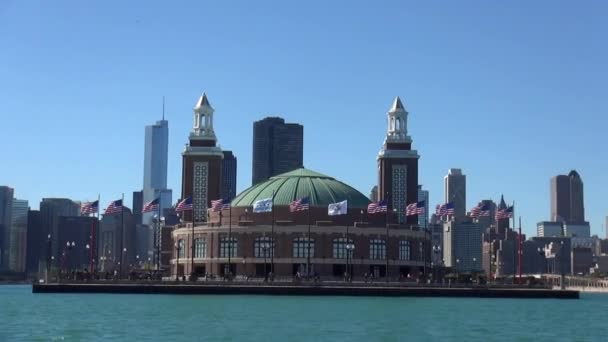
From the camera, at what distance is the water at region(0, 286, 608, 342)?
282 feet

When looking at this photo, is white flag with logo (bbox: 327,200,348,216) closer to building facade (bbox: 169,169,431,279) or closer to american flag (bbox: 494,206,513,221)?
american flag (bbox: 494,206,513,221)

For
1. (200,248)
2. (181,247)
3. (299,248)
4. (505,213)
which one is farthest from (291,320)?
(181,247)

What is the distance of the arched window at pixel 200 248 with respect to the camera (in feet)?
632

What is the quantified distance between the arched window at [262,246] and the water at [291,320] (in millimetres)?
42681

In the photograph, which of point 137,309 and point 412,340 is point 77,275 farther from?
point 412,340

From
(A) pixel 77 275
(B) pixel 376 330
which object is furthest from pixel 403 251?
(B) pixel 376 330

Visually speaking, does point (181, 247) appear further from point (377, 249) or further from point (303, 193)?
point (377, 249)

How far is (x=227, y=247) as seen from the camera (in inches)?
7446

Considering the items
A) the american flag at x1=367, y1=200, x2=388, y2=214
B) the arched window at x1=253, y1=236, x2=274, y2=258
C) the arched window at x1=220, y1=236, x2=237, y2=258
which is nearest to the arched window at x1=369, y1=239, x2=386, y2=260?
the arched window at x1=253, y1=236, x2=274, y2=258

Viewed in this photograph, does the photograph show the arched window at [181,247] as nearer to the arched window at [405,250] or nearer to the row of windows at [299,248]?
the row of windows at [299,248]

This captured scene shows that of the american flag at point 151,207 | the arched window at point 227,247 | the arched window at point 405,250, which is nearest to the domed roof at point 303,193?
the arched window at point 227,247

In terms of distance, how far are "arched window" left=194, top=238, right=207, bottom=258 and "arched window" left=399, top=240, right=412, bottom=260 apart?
32.0m

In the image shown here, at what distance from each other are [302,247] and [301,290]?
31338mm

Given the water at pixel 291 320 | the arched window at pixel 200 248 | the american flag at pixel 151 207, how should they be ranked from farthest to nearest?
the arched window at pixel 200 248 < the american flag at pixel 151 207 < the water at pixel 291 320
